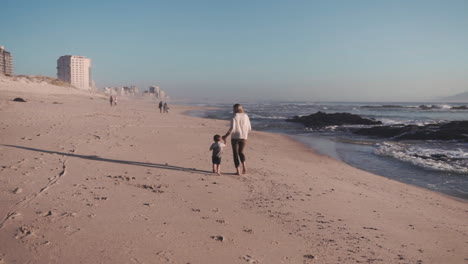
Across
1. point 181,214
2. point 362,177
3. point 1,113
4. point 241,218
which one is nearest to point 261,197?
point 241,218

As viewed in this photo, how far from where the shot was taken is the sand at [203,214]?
10.2ft

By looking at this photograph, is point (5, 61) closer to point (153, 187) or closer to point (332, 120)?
point (332, 120)

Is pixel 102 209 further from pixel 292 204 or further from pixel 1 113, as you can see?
pixel 1 113

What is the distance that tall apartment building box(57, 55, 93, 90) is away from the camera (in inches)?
4845

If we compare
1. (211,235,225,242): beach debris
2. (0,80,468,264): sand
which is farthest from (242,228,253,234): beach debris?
(211,235,225,242): beach debris

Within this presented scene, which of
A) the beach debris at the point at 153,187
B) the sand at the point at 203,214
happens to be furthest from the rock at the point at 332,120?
the beach debris at the point at 153,187

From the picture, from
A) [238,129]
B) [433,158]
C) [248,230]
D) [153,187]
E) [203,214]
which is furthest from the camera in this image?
[433,158]

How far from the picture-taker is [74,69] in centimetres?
12400

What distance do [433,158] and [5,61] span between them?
4678 inches

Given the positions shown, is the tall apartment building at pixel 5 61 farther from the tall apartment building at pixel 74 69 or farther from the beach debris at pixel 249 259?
the beach debris at pixel 249 259

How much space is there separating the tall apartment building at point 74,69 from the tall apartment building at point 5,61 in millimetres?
23174

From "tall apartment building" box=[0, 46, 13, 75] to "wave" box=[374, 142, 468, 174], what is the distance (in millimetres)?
110267

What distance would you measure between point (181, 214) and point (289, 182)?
295 centimetres

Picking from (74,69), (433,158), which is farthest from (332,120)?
(74,69)
